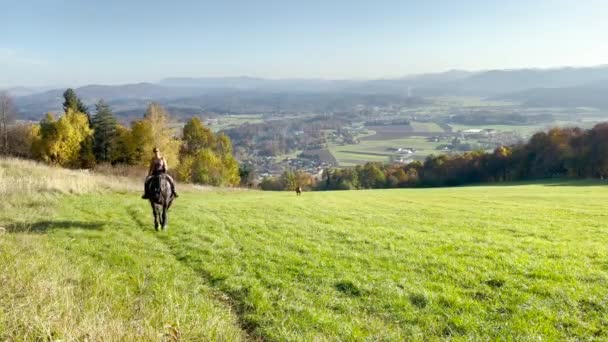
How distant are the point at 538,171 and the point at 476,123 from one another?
123 meters

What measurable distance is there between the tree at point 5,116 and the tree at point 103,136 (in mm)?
10760

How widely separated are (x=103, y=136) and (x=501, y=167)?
7042 centimetres

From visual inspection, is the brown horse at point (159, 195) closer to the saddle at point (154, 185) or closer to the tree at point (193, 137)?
the saddle at point (154, 185)

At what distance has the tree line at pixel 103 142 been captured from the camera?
54500 mm

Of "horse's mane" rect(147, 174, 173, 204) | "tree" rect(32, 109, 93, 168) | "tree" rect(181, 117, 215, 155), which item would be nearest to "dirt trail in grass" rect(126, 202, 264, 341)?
"horse's mane" rect(147, 174, 173, 204)

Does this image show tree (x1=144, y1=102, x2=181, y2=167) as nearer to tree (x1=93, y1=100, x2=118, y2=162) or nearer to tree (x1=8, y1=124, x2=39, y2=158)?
tree (x1=93, y1=100, x2=118, y2=162)

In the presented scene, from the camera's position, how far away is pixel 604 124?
64438mm

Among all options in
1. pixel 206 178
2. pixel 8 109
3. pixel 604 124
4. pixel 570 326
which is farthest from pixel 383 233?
pixel 604 124

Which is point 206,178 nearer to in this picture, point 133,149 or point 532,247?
point 133,149

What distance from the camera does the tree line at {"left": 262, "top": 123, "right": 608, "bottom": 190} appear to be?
63406 millimetres

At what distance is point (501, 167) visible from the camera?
77688mm

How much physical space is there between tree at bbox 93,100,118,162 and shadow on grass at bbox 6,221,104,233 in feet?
170

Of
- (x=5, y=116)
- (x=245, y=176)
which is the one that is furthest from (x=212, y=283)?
(x=245, y=176)

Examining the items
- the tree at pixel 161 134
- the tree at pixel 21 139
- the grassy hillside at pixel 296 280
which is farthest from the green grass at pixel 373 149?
the grassy hillside at pixel 296 280
